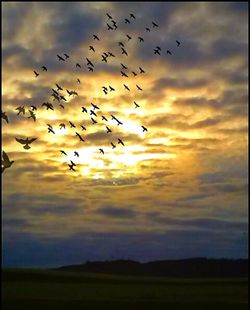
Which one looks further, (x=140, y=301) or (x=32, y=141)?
(x=140, y=301)

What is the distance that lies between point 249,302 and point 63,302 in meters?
17.5

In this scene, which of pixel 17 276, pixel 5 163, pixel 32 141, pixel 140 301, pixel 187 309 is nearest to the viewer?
pixel 5 163

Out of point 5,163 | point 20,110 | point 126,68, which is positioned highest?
point 126,68

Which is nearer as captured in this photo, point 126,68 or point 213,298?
point 126,68

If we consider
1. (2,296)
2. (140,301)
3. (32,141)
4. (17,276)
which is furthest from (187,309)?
(17,276)

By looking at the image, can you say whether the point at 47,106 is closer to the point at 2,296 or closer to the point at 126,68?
the point at 126,68

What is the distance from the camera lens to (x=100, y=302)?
167 ft

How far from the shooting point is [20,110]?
153 ft

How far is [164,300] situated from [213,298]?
7.64 meters

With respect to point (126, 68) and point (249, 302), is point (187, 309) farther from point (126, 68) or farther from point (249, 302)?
point (126, 68)

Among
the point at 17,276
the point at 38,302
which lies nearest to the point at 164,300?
the point at 38,302

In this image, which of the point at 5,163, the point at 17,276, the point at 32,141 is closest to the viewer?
the point at 5,163

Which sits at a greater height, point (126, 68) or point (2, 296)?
point (126, 68)

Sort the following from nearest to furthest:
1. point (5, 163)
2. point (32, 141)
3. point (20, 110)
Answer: point (5, 163), point (32, 141), point (20, 110)
